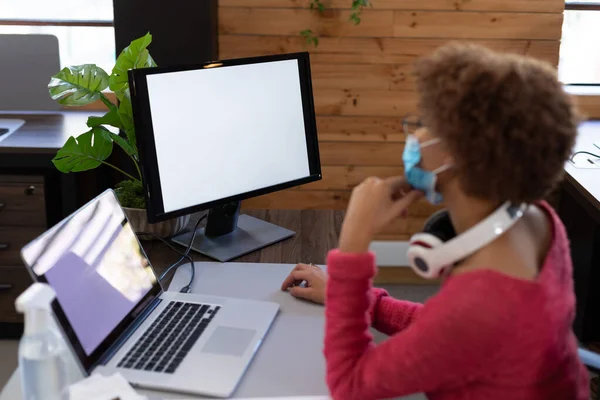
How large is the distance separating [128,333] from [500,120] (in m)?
0.76

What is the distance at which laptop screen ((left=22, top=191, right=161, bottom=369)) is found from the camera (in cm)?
115

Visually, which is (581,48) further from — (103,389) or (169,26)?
(103,389)

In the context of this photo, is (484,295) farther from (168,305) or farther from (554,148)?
(168,305)

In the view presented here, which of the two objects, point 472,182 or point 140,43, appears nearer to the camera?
point 472,182

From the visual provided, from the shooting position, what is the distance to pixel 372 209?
47.3 inches

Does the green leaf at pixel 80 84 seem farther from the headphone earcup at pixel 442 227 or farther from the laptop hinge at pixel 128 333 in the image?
the headphone earcup at pixel 442 227

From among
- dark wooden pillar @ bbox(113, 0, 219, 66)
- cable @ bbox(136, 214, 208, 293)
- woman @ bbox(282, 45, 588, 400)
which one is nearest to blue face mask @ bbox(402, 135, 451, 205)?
woman @ bbox(282, 45, 588, 400)

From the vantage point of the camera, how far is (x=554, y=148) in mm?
1010

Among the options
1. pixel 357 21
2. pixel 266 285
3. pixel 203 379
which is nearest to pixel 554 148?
pixel 203 379

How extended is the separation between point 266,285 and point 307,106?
0.53 metres

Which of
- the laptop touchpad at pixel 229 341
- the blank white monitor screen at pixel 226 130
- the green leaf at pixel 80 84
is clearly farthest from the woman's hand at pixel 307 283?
the green leaf at pixel 80 84

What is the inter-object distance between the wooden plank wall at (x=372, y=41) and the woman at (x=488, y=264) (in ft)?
6.34

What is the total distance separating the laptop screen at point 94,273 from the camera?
1.15 m

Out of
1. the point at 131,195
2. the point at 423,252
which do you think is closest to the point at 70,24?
the point at 131,195
